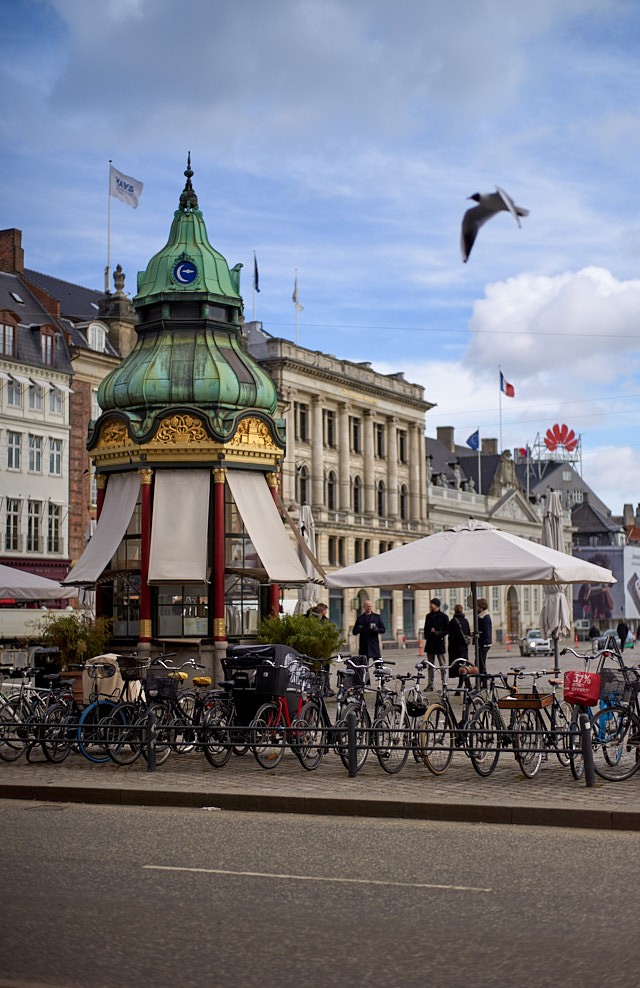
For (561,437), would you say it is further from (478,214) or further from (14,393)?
(478,214)

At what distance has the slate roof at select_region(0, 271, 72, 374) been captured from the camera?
55.3m

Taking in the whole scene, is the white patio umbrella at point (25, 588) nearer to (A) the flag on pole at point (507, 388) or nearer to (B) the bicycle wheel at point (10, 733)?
(B) the bicycle wheel at point (10, 733)

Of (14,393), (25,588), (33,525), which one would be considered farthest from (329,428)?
(25,588)

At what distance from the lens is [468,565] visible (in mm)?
18172

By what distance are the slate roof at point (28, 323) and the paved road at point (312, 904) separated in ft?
152

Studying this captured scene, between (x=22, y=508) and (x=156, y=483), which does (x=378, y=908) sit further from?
(x=22, y=508)

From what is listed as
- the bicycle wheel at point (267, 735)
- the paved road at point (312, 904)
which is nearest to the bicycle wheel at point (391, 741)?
the bicycle wheel at point (267, 735)

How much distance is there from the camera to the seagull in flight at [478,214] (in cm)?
944

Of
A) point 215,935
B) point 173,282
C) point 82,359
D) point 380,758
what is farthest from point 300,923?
point 82,359

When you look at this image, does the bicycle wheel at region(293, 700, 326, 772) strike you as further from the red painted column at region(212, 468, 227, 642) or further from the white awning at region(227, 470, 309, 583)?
the white awning at region(227, 470, 309, 583)

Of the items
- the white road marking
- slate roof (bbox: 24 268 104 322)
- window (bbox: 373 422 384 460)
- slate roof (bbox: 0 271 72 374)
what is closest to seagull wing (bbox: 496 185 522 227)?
the white road marking

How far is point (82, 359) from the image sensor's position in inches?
2288

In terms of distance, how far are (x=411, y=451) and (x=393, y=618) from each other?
44.1ft

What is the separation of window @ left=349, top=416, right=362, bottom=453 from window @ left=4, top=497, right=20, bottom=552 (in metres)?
31.9
